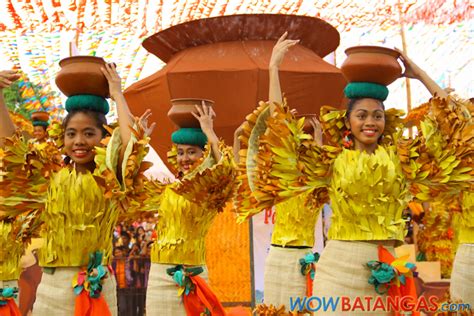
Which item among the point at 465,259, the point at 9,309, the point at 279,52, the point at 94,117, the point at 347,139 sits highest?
the point at 279,52

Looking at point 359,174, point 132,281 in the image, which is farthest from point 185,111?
point 132,281

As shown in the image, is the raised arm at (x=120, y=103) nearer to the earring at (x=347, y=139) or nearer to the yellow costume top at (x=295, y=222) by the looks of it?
the earring at (x=347, y=139)

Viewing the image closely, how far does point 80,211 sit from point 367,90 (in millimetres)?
1535

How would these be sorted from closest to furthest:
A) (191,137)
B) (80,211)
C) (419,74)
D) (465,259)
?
(80,211)
(419,74)
(191,137)
(465,259)

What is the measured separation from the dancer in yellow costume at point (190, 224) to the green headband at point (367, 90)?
1.06 meters

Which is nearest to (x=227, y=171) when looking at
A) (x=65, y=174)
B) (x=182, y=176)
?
(x=182, y=176)

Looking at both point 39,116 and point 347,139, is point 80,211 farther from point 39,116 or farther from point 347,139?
point 39,116

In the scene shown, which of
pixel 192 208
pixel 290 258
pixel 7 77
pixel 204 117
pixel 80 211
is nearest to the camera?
pixel 80 211

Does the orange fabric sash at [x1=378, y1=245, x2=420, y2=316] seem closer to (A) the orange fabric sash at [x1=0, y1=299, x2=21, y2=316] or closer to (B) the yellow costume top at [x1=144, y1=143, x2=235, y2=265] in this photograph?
(B) the yellow costume top at [x1=144, y1=143, x2=235, y2=265]

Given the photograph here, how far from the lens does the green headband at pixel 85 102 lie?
354 cm

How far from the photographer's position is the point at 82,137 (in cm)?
352

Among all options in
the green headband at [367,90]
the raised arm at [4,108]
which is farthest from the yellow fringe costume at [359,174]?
the raised arm at [4,108]

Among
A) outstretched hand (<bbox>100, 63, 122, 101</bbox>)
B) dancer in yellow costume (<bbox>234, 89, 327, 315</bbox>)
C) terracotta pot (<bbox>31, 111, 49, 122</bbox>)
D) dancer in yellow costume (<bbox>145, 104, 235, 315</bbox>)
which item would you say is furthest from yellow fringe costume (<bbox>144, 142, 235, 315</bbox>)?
terracotta pot (<bbox>31, 111, 49, 122</bbox>)

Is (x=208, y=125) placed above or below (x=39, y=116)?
below
